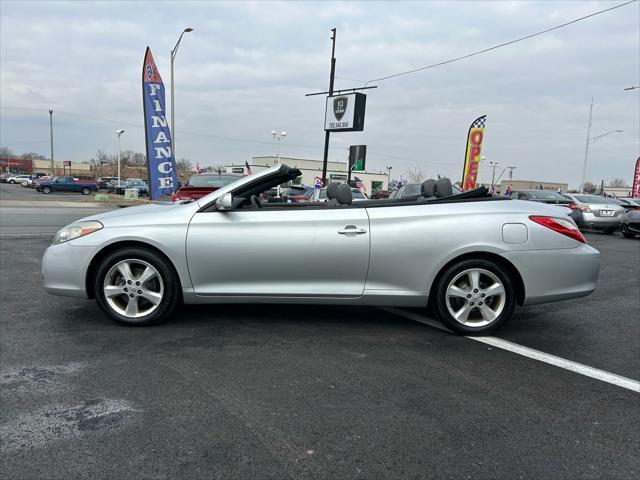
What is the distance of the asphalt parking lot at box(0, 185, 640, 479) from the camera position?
90.1 inches

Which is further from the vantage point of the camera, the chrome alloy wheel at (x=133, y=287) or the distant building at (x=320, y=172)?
the distant building at (x=320, y=172)

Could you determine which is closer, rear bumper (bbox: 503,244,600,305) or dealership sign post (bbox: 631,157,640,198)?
rear bumper (bbox: 503,244,600,305)

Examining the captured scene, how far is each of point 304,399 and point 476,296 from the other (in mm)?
1967

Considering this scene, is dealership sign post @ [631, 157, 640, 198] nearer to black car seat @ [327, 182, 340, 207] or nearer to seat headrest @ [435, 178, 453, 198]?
seat headrest @ [435, 178, 453, 198]

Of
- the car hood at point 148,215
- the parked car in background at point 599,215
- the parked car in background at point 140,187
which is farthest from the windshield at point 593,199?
the parked car in background at point 140,187

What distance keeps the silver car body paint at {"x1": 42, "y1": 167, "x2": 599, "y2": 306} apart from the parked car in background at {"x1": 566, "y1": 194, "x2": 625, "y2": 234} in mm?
13497

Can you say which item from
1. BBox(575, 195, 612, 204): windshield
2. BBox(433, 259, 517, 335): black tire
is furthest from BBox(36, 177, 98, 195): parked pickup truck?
BBox(433, 259, 517, 335): black tire

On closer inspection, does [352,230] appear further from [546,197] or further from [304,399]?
[546,197]

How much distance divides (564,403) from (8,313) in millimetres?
4891

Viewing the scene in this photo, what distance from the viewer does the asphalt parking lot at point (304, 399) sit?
2.29 metres

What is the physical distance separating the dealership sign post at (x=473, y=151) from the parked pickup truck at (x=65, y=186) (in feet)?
123

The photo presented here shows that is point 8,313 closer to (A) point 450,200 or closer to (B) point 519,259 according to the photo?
(A) point 450,200

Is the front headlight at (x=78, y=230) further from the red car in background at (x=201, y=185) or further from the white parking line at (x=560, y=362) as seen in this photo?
the red car in background at (x=201, y=185)

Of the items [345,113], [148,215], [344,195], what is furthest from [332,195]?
[345,113]
